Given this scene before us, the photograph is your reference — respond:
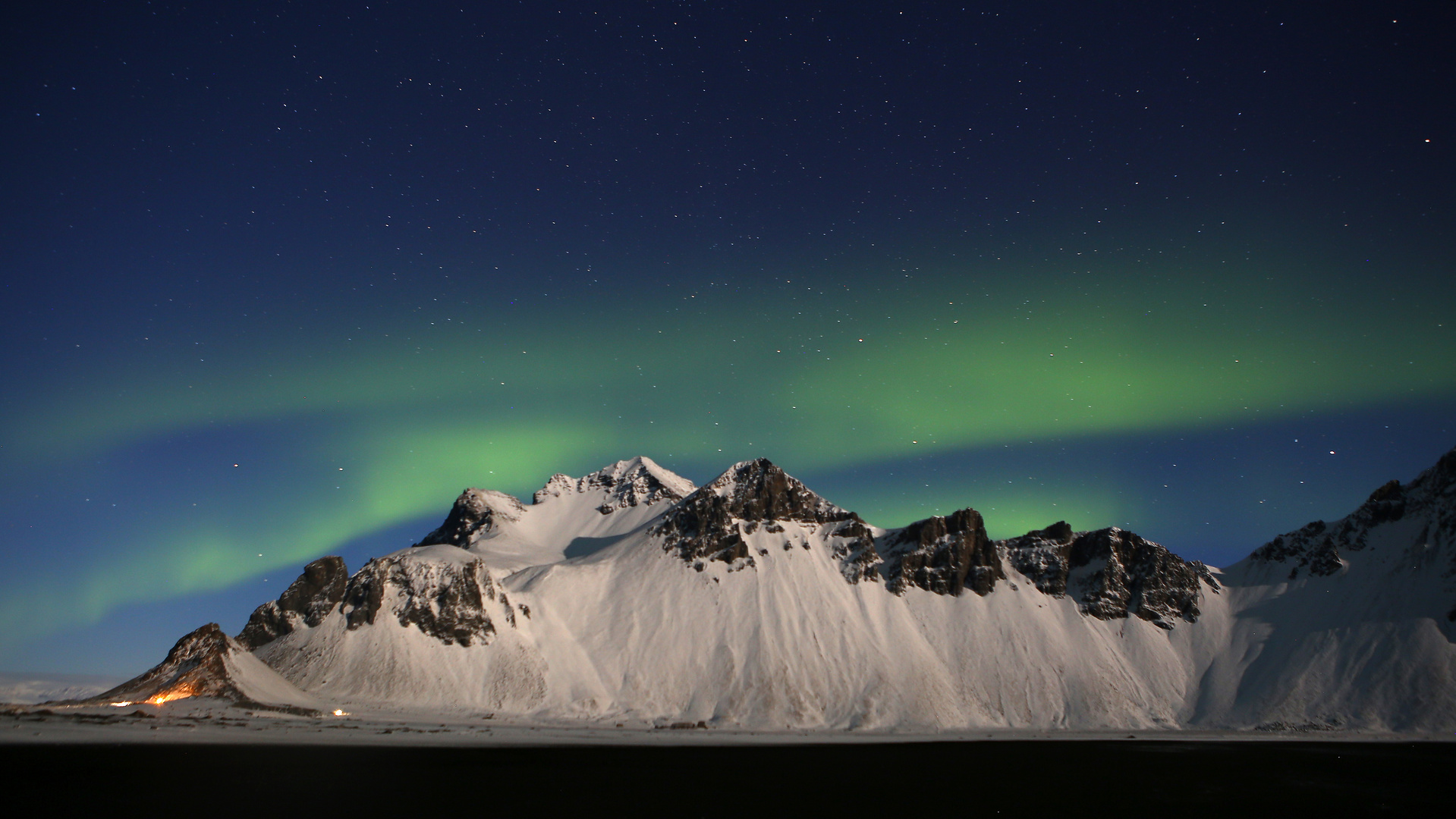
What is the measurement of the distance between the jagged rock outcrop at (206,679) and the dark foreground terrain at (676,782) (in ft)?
198

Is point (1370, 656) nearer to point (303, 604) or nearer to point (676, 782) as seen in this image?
point (676, 782)

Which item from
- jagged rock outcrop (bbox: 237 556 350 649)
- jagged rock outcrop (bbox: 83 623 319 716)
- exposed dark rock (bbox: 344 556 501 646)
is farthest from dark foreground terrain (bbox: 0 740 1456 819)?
jagged rock outcrop (bbox: 237 556 350 649)

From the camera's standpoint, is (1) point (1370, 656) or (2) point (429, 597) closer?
(1) point (1370, 656)

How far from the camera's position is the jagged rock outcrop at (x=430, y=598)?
176000 millimetres

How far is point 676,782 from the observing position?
58281mm

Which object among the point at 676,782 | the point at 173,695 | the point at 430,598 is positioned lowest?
the point at 676,782

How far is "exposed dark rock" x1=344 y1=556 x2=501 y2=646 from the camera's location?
6929 inches

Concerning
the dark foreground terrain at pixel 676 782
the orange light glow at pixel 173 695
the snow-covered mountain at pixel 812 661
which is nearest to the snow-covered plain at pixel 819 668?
the snow-covered mountain at pixel 812 661

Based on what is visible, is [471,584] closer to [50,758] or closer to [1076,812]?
[50,758]

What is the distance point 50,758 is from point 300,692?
9681 cm

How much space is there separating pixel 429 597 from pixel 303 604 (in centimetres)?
2796

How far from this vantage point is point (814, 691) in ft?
572

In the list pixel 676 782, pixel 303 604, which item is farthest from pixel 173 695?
pixel 676 782

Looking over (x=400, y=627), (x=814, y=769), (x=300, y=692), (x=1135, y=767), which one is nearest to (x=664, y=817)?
(x=814, y=769)
